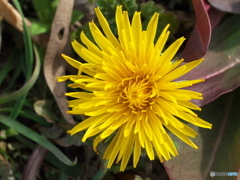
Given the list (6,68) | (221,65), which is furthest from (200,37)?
(6,68)

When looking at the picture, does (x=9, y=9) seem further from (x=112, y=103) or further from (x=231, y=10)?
(x=231, y=10)

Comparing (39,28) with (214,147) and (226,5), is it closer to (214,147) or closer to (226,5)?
(226,5)

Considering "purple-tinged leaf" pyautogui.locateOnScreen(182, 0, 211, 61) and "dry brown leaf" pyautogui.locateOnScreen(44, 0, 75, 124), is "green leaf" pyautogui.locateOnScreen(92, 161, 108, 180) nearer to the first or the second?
"dry brown leaf" pyautogui.locateOnScreen(44, 0, 75, 124)

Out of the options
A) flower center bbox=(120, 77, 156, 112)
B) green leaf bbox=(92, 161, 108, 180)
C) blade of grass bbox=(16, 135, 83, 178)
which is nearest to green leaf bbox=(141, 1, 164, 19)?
flower center bbox=(120, 77, 156, 112)

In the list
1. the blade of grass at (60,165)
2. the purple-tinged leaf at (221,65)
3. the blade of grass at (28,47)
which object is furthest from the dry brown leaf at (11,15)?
the purple-tinged leaf at (221,65)

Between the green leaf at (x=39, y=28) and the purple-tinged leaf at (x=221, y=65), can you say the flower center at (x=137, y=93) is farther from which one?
the green leaf at (x=39, y=28)
